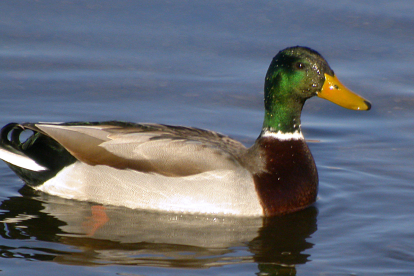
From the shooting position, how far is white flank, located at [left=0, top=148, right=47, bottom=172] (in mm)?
8438

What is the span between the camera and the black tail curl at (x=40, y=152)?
27.6 feet

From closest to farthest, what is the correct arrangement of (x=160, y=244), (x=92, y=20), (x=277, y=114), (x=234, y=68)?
(x=160, y=244) < (x=277, y=114) < (x=234, y=68) < (x=92, y=20)

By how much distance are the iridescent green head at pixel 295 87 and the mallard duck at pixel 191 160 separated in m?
0.01

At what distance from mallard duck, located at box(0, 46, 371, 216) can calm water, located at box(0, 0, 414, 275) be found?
180 millimetres

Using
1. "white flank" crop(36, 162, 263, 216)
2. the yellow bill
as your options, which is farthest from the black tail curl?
the yellow bill

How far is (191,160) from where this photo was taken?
26.2ft

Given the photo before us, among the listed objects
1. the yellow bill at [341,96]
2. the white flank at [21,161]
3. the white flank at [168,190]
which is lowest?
the white flank at [168,190]

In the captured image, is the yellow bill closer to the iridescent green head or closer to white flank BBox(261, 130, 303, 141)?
the iridescent green head

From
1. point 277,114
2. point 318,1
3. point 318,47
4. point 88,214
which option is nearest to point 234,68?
point 318,47

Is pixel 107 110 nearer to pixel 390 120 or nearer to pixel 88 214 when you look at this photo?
pixel 88 214

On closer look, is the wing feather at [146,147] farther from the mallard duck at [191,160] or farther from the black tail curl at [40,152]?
the black tail curl at [40,152]

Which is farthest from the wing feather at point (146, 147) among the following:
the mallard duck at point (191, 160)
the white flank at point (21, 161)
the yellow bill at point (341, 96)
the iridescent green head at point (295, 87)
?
the yellow bill at point (341, 96)

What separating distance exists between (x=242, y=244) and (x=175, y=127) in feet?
5.28

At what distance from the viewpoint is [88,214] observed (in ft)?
26.8
